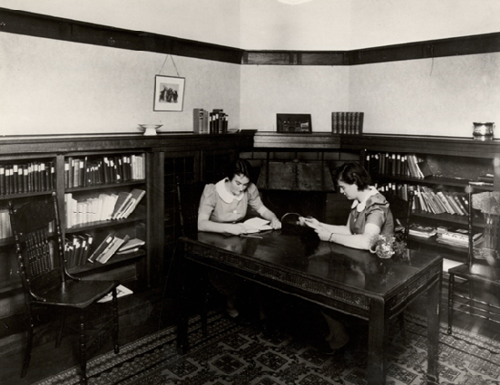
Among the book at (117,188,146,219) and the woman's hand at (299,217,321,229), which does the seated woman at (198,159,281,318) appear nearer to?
the woman's hand at (299,217,321,229)

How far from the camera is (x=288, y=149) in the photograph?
568cm

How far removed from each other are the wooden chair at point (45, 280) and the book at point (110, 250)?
59 cm

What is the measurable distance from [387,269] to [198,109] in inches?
128

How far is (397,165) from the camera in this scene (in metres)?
5.16

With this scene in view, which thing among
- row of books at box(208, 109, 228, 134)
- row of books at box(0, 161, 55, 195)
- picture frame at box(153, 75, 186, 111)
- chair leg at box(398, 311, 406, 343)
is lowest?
chair leg at box(398, 311, 406, 343)

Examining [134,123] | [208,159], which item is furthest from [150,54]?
[208,159]

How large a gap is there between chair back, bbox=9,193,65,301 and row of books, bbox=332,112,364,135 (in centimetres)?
363

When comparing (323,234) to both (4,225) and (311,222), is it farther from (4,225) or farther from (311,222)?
(4,225)

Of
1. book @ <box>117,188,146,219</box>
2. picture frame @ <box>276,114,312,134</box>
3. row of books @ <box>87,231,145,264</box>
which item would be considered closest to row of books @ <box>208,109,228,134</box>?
picture frame @ <box>276,114,312,134</box>

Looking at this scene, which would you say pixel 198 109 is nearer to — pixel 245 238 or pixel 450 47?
pixel 245 238

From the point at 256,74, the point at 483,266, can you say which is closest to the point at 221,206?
the point at 483,266

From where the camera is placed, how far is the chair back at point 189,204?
12.2 ft

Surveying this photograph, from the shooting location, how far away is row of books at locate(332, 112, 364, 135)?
568 cm

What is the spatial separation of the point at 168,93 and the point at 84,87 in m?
1.03
